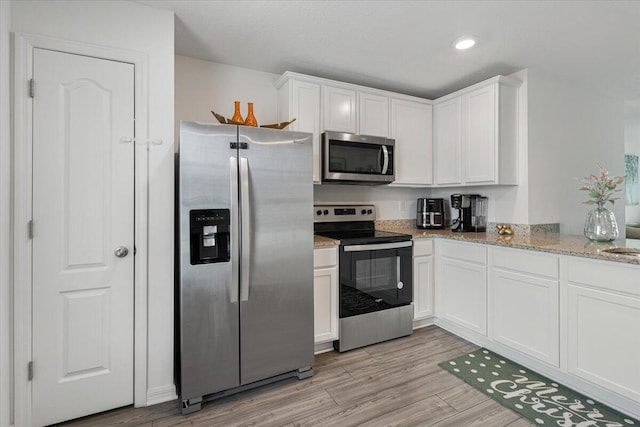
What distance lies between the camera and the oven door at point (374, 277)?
254 cm

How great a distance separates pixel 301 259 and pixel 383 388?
39.7 inches

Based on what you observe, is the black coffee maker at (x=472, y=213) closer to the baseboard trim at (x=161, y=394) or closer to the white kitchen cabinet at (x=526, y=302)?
the white kitchen cabinet at (x=526, y=302)

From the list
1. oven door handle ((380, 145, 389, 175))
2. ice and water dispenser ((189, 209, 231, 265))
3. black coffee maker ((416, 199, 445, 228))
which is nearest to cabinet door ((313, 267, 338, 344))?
ice and water dispenser ((189, 209, 231, 265))

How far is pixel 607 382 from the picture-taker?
6.12ft

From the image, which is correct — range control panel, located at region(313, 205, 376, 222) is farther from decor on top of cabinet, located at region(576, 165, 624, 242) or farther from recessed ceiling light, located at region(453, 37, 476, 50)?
decor on top of cabinet, located at region(576, 165, 624, 242)

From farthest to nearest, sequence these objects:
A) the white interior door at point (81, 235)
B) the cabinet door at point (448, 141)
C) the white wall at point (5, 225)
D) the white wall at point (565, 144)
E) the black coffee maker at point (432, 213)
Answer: the black coffee maker at point (432, 213), the cabinet door at point (448, 141), the white wall at point (565, 144), the white interior door at point (81, 235), the white wall at point (5, 225)

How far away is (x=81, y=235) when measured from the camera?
1.80 meters

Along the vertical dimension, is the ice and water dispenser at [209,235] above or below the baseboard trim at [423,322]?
above

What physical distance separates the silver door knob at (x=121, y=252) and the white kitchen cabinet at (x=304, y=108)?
1521 millimetres

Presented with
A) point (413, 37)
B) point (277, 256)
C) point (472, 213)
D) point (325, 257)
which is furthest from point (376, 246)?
point (413, 37)

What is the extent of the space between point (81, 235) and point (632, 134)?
22.7ft

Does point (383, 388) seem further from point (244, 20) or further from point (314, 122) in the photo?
point (244, 20)

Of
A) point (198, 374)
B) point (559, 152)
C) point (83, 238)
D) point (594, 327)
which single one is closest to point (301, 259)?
point (198, 374)

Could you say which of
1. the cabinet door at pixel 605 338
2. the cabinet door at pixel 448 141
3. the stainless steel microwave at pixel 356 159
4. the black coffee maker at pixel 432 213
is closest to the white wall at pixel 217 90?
the stainless steel microwave at pixel 356 159
